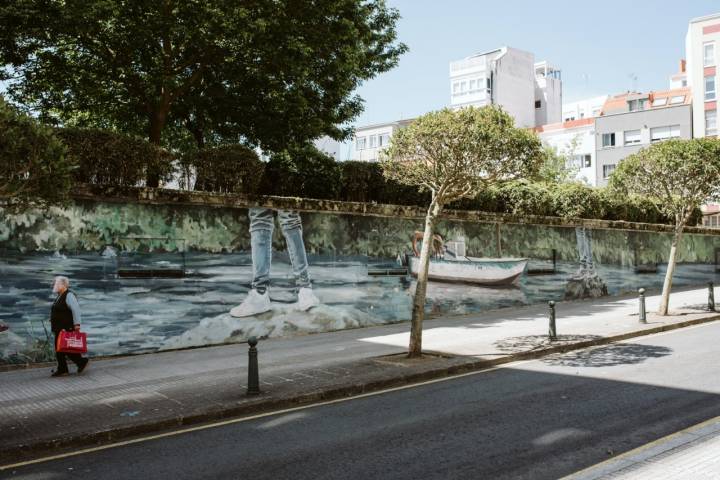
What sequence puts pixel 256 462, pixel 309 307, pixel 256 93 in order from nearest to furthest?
pixel 256 462 < pixel 309 307 < pixel 256 93

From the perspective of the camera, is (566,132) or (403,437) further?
(566,132)

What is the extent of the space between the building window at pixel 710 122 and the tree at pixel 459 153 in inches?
1914

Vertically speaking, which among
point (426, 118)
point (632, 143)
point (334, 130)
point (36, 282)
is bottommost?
point (36, 282)

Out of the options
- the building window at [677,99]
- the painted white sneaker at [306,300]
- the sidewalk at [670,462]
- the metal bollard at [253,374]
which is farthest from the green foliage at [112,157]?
the building window at [677,99]

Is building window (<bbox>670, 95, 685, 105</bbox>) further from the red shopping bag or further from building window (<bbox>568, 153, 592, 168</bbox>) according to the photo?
the red shopping bag

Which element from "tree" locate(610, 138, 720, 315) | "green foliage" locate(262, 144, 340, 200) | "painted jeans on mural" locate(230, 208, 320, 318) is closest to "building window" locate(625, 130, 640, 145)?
"tree" locate(610, 138, 720, 315)

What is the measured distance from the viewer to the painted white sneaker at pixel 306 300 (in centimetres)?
1548

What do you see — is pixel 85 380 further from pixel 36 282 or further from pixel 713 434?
pixel 713 434

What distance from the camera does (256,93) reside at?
61.9ft

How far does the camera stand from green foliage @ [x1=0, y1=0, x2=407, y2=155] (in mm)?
15367

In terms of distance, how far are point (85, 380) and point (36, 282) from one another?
2.77 metres

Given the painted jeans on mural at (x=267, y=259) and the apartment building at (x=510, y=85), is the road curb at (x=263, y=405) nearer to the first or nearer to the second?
the painted jeans on mural at (x=267, y=259)

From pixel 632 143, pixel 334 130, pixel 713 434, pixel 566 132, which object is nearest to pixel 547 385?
pixel 713 434

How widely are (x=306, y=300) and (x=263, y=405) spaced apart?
24.1 ft
